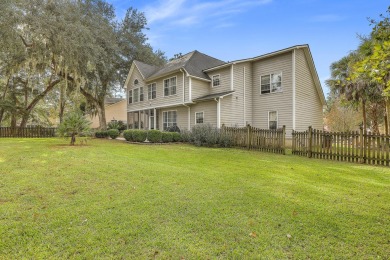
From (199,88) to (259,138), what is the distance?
776 centimetres

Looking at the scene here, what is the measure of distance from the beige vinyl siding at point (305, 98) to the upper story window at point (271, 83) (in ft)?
3.80

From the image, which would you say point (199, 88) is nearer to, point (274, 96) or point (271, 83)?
point (271, 83)

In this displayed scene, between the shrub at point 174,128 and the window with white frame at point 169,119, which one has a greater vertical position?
the window with white frame at point 169,119

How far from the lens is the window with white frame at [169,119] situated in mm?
19797

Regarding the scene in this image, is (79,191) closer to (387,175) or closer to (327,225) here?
(327,225)

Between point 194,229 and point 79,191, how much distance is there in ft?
8.83

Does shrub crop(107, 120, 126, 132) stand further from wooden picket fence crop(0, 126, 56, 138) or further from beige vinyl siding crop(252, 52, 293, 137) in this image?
beige vinyl siding crop(252, 52, 293, 137)

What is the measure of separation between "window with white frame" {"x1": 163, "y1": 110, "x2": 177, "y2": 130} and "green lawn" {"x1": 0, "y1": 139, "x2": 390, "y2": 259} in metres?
14.1

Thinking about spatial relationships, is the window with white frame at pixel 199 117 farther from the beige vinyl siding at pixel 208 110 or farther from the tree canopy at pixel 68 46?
the tree canopy at pixel 68 46

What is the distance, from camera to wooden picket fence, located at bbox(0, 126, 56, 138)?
63.5ft

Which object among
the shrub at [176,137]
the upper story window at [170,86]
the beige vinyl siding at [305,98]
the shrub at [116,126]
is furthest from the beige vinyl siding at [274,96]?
the shrub at [116,126]

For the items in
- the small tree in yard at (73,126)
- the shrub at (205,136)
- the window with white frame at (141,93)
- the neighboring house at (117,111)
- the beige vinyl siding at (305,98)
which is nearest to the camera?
the small tree in yard at (73,126)

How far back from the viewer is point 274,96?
51.5ft

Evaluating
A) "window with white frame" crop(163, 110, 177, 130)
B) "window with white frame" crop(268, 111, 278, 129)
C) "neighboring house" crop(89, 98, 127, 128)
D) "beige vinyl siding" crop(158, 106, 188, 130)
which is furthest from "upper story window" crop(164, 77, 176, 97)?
"neighboring house" crop(89, 98, 127, 128)
